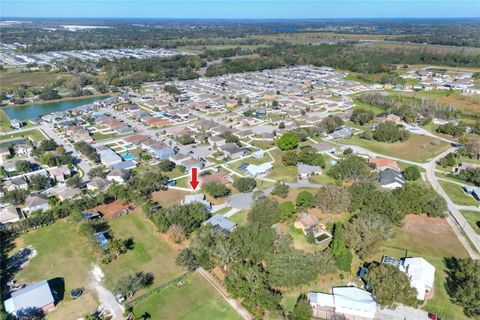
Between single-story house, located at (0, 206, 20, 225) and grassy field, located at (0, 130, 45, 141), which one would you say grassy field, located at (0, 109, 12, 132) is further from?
single-story house, located at (0, 206, 20, 225)

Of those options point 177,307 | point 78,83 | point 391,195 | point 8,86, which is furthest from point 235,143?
point 8,86

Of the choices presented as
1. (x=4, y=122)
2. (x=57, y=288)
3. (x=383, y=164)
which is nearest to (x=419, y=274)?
(x=383, y=164)

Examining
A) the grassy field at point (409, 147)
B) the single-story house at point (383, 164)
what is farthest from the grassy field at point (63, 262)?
the grassy field at point (409, 147)

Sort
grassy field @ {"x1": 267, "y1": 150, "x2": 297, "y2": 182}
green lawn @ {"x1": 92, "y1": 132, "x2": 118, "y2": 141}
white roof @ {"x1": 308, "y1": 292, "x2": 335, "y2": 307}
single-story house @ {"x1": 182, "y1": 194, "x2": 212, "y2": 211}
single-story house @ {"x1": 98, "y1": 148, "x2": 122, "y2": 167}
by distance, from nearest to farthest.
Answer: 1. white roof @ {"x1": 308, "y1": 292, "x2": 335, "y2": 307}
2. single-story house @ {"x1": 182, "y1": 194, "x2": 212, "y2": 211}
3. grassy field @ {"x1": 267, "y1": 150, "x2": 297, "y2": 182}
4. single-story house @ {"x1": 98, "y1": 148, "x2": 122, "y2": 167}
5. green lawn @ {"x1": 92, "y1": 132, "x2": 118, "y2": 141}

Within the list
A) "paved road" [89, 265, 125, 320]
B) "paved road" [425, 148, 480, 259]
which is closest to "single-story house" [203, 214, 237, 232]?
"paved road" [89, 265, 125, 320]

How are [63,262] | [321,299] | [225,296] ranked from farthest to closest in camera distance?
1. [63,262]
2. [225,296]
3. [321,299]

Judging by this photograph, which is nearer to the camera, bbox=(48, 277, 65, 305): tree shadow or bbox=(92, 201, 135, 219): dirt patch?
bbox=(48, 277, 65, 305): tree shadow

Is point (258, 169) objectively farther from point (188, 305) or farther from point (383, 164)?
point (188, 305)
